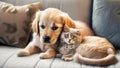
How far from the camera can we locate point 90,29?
6.51ft

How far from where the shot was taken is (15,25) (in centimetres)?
192

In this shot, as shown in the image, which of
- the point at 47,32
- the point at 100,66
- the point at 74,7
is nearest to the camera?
the point at 100,66

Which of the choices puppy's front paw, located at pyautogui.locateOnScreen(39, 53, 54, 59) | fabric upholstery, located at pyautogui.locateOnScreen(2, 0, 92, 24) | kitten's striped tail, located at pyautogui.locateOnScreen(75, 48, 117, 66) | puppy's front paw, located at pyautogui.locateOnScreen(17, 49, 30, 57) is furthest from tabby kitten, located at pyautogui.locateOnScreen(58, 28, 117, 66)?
fabric upholstery, located at pyautogui.locateOnScreen(2, 0, 92, 24)

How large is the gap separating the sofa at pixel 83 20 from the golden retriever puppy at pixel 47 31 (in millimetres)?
69

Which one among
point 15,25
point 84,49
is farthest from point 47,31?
point 15,25

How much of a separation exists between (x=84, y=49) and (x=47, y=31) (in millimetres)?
283

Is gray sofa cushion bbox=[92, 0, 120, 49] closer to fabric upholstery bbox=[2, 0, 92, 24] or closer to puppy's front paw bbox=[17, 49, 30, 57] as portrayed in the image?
fabric upholstery bbox=[2, 0, 92, 24]

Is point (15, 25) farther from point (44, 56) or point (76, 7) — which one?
point (76, 7)

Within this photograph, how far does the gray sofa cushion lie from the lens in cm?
187

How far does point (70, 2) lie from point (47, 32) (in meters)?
0.52

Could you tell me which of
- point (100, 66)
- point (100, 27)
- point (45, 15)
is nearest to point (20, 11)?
point (45, 15)

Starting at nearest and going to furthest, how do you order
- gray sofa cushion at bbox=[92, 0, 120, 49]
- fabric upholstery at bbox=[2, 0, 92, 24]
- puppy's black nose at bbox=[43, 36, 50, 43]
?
1. puppy's black nose at bbox=[43, 36, 50, 43]
2. gray sofa cushion at bbox=[92, 0, 120, 49]
3. fabric upholstery at bbox=[2, 0, 92, 24]

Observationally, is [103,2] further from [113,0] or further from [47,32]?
[47,32]

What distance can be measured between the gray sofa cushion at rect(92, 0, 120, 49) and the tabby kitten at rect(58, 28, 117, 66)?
0.20m
